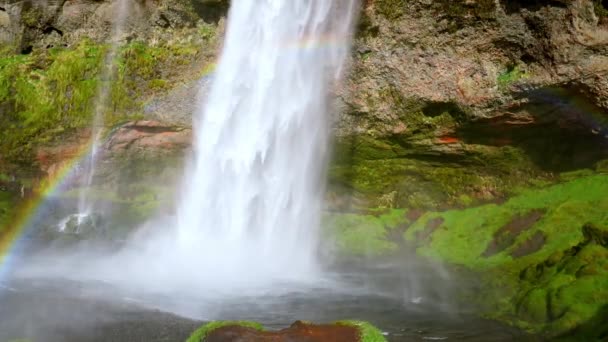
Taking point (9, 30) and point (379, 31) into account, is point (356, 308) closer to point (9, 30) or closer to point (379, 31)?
point (379, 31)

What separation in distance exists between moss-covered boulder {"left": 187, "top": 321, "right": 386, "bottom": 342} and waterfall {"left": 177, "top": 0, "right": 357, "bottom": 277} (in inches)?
386

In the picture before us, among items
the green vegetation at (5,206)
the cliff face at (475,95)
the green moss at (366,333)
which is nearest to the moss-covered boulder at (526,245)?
the cliff face at (475,95)

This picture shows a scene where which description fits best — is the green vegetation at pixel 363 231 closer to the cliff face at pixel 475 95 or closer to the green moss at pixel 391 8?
the cliff face at pixel 475 95

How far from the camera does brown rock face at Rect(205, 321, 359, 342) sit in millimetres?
7324

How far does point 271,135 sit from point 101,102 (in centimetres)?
770

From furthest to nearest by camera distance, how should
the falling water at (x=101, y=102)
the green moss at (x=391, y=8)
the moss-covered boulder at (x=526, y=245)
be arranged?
the falling water at (x=101, y=102) → the green moss at (x=391, y=8) → the moss-covered boulder at (x=526, y=245)

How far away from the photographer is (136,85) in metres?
21.8

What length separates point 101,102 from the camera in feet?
72.4

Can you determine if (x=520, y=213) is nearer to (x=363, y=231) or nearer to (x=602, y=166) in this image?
(x=602, y=166)

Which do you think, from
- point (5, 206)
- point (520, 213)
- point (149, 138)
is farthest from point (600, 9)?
point (5, 206)

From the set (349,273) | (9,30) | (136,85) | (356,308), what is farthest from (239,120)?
(9,30)

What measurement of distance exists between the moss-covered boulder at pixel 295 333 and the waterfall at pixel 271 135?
9805 millimetres

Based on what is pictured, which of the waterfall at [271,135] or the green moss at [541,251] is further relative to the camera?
the waterfall at [271,135]

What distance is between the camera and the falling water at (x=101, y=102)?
2205 cm
